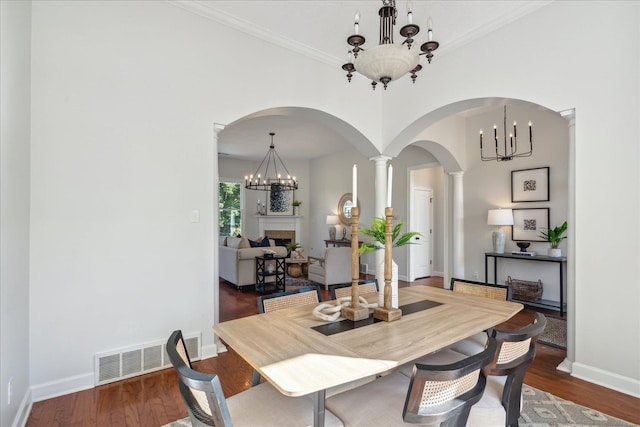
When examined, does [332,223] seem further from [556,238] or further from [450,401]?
[450,401]

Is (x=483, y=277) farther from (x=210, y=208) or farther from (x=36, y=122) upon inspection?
(x=36, y=122)

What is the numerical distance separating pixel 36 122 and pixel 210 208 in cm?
135

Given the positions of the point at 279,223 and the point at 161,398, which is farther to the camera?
the point at 279,223

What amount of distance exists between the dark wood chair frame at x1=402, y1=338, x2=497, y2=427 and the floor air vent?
2332 millimetres

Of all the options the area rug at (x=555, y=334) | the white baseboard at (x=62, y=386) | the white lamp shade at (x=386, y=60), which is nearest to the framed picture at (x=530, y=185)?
the area rug at (x=555, y=334)

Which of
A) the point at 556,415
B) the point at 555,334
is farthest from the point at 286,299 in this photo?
the point at 555,334

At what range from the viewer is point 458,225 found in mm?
5734

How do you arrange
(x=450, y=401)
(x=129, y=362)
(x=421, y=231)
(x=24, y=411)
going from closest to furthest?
1. (x=450, y=401)
2. (x=24, y=411)
3. (x=129, y=362)
4. (x=421, y=231)

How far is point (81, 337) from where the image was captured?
96.8 inches

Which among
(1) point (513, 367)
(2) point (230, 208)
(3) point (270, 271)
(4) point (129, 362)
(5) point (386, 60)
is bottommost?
(4) point (129, 362)

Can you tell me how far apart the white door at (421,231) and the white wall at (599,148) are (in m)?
3.98

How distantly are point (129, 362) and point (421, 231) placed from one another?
5.92 meters

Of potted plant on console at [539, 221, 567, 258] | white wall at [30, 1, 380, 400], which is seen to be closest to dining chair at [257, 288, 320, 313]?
white wall at [30, 1, 380, 400]

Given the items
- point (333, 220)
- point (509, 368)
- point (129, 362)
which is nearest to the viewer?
point (509, 368)
